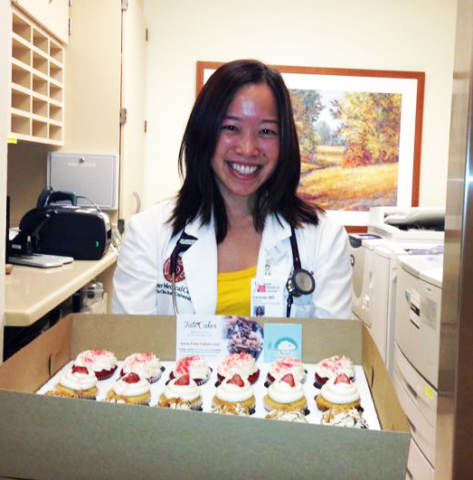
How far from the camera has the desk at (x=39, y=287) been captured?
4.86 ft

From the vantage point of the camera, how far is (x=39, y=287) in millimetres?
1871

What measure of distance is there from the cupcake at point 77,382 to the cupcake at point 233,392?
28cm

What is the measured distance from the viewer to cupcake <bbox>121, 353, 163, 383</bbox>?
1190 millimetres

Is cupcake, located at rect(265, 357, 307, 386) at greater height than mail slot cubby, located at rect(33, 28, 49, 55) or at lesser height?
lesser

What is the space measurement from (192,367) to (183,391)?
0.06 metres

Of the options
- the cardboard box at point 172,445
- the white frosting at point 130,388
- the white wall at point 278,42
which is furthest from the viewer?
the white wall at point 278,42

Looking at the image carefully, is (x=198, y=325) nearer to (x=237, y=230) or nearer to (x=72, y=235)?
(x=237, y=230)

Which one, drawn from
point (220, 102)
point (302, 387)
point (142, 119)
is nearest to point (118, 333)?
point (302, 387)

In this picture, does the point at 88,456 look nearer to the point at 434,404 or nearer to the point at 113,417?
the point at 113,417

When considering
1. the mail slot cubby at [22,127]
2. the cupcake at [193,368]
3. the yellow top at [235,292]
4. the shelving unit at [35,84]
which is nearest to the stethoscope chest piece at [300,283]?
the yellow top at [235,292]

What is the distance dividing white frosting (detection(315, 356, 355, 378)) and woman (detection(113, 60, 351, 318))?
0.33 metres

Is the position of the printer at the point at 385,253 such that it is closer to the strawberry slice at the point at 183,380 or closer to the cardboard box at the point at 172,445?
the strawberry slice at the point at 183,380

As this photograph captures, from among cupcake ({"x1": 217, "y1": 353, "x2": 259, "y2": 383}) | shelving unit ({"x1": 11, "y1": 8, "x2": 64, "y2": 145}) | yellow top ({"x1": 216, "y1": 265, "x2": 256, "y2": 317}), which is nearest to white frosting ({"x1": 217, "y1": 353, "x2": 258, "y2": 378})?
cupcake ({"x1": 217, "y1": 353, "x2": 259, "y2": 383})

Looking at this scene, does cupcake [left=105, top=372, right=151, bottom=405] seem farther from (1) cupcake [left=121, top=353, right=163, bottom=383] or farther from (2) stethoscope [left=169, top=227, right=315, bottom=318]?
(2) stethoscope [left=169, top=227, right=315, bottom=318]
